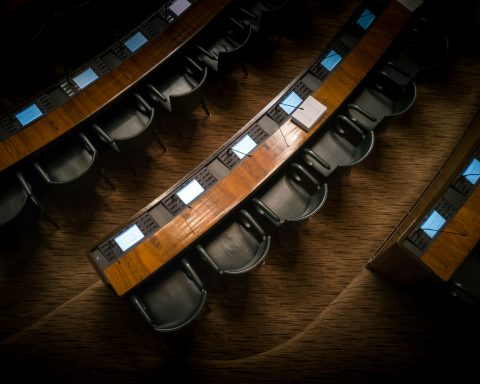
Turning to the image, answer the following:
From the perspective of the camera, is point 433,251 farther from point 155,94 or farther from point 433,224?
point 155,94

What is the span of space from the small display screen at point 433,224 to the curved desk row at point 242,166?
2.88ft

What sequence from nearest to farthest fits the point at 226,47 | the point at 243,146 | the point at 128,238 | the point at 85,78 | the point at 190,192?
the point at 128,238 → the point at 190,192 → the point at 243,146 → the point at 85,78 → the point at 226,47

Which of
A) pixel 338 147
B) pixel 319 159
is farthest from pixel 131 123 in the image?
pixel 338 147

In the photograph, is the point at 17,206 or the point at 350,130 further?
the point at 350,130

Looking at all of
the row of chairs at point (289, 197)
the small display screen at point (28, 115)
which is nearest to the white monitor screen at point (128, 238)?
the row of chairs at point (289, 197)

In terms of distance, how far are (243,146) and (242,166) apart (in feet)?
0.47

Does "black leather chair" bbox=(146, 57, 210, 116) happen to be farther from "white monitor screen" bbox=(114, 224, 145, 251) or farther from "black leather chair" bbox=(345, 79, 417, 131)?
"black leather chair" bbox=(345, 79, 417, 131)

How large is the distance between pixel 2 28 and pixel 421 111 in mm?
3247

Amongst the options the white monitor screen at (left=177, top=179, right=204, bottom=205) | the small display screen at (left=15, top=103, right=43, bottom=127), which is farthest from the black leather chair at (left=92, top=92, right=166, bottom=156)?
the white monitor screen at (left=177, top=179, right=204, bottom=205)

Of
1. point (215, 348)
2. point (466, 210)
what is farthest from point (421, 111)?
point (215, 348)

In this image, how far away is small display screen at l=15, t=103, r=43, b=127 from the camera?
9.15ft

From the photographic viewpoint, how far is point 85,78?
2.95m

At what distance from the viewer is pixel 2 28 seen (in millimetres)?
3154

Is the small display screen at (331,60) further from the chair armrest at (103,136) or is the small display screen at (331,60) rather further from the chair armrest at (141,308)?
the chair armrest at (141,308)
